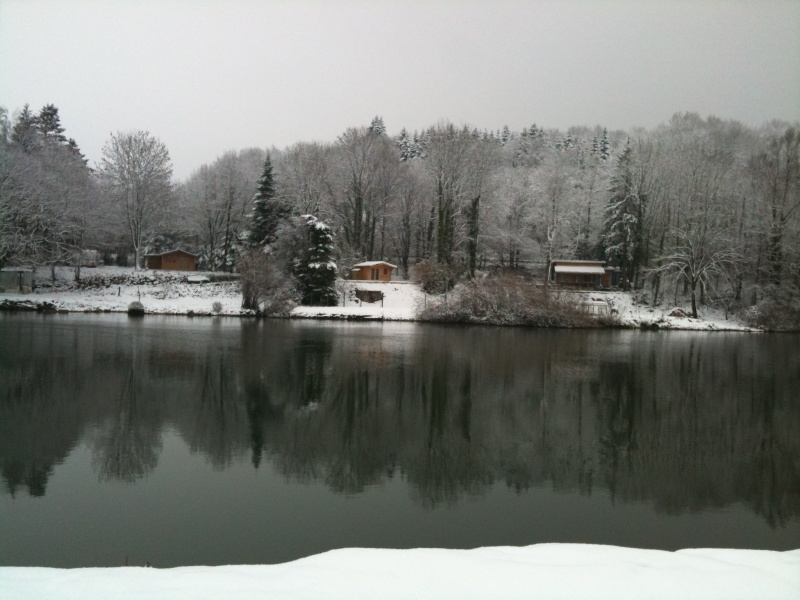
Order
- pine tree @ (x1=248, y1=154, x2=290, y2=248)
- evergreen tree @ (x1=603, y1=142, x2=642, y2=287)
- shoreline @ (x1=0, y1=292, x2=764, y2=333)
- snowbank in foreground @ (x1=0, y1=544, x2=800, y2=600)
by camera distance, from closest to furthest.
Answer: snowbank in foreground @ (x1=0, y1=544, x2=800, y2=600) → shoreline @ (x1=0, y1=292, x2=764, y2=333) → pine tree @ (x1=248, y1=154, x2=290, y2=248) → evergreen tree @ (x1=603, y1=142, x2=642, y2=287)

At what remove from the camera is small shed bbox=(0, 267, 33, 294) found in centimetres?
4028

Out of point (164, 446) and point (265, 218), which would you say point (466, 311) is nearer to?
point (265, 218)

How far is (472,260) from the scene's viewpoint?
49.3 metres

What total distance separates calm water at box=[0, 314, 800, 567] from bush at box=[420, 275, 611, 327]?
17.2 metres

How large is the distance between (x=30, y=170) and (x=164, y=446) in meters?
36.7

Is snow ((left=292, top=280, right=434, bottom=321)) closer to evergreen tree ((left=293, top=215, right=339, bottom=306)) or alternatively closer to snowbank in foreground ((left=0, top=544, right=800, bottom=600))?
evergreen tree ((left=293, top=215, right=339, bottom=306))

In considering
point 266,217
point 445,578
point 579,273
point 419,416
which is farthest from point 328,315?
point 445,578

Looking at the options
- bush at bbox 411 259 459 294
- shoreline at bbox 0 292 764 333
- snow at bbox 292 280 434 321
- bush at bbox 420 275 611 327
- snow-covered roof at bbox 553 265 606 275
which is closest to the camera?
shoreline at bbox 0 292 764 333

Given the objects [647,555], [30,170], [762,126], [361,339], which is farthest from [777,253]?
[30,170]

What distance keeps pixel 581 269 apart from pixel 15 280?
138 ft

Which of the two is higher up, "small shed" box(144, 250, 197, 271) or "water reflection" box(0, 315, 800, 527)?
"small shed" box(144, 250, 197, 271)

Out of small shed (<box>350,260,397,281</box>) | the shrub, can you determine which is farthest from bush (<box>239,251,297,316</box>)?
small shed (<box>350,260,397,281</box>)

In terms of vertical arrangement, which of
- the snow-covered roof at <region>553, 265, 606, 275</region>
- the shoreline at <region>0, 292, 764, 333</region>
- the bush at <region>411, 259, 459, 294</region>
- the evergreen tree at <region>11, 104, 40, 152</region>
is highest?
the evergreen tree at <region>11, 104, 40, 152</region>

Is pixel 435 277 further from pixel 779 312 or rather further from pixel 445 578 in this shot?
pixel 445 578
